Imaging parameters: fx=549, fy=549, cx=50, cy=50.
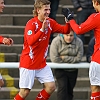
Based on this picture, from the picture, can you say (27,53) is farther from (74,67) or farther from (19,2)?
(19,2)

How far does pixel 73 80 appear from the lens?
34.3 feet

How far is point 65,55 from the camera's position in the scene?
33.7ft

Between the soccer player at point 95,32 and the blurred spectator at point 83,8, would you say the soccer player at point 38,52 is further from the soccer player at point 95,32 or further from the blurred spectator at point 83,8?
the blurred spectator at point 83,8

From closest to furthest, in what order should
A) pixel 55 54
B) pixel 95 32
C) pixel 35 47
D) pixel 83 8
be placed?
pixel 95 32, pixel 35 47, pixel 55 54, pixel 83 8

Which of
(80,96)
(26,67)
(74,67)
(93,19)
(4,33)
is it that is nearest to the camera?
(93,19)

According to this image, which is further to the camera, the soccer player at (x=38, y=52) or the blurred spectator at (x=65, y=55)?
the blurred spectator at (x=65, y=55)

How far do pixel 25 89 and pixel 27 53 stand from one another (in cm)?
61

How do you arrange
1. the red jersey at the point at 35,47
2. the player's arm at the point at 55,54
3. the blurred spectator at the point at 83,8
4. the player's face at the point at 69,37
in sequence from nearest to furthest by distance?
the red jersey at the point at 35,47 → the player's arm at the point at 55,54 → the player's face at the point at 69,37 → the blurred spectator at the point at 83,8

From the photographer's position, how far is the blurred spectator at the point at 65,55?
10.2 metres

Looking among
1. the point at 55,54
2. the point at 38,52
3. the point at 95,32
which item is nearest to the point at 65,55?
the point at 55,54

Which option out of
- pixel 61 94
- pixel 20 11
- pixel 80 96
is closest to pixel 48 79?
pixel 61 94

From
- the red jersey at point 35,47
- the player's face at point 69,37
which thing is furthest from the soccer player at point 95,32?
the player's face at point 69,37

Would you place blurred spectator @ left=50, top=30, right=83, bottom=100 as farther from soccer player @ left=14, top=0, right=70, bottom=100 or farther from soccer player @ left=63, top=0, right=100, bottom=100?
soccer player @ left=63, top=0, right=100, bottom=100

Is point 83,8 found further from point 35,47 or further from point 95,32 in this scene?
point 95,32
